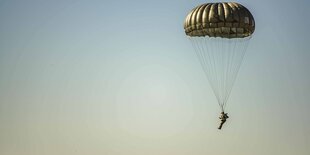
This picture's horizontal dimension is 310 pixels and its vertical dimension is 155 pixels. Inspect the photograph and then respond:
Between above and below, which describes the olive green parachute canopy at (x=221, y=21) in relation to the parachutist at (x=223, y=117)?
above

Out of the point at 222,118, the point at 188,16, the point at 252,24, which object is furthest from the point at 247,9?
the point at 222,118

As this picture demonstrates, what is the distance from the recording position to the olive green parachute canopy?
219 feet

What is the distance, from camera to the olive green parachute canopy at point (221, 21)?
66750 mm

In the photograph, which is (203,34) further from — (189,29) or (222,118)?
(222,118)

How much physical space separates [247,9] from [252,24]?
1531mm

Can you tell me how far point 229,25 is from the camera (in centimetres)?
6694

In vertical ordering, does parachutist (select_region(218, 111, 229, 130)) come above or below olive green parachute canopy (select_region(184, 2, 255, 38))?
below

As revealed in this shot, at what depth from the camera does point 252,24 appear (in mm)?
68688

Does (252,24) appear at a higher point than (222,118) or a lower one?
higher

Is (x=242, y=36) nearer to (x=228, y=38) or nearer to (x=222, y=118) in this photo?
(x=228, y=38)

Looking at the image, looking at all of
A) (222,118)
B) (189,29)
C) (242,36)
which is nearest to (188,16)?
(189,29)

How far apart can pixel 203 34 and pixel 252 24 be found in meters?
4.83

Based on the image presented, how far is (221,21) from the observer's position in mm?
66750

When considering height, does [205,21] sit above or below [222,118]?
above
